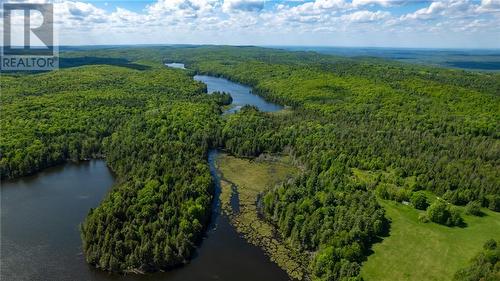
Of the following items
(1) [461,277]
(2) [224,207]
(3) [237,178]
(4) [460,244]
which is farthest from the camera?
(3) [237,178]

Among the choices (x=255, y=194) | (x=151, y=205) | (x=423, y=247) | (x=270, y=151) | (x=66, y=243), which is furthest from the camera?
(x=270, y=151)

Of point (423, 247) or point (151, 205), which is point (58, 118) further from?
point (423, 247)

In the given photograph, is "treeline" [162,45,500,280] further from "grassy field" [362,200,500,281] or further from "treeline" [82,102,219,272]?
"treeline" [82,102,219,272]

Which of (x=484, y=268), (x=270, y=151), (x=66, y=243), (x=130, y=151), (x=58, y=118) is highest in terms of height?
(x=58, y=118)

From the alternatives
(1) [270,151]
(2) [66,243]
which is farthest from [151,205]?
(1) [270,151]

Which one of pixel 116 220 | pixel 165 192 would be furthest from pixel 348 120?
pixel 116 220

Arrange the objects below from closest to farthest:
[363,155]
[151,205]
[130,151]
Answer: [151,205], [130,151], [363,155]

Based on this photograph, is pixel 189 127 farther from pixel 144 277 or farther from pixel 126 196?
pixel 144 277

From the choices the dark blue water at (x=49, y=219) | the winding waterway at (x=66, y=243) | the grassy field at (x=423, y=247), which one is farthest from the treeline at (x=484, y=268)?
the dark blue water at (x=49, y=219)
